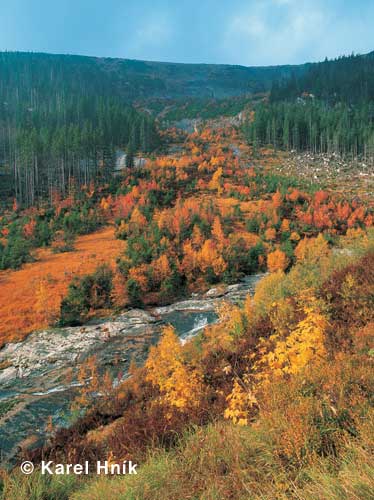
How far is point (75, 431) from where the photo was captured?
1313 cm

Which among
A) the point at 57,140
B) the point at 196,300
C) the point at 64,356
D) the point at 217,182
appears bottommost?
the point at 64,356

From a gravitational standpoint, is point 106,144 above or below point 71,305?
above

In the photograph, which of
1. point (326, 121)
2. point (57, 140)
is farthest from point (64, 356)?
point (326, 121)

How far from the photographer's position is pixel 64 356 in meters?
24.6

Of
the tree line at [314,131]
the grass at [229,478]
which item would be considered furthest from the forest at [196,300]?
the tree line at [314,131]

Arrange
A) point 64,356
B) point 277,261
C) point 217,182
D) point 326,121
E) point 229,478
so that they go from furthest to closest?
1. point 326,121
2. point 217,182
3. point 277,261
4. point 64,356
5. point 229,478

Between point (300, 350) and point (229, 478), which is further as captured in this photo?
point (300, 350)

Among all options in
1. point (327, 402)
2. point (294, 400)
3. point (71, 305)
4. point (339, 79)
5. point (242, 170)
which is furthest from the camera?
point (339, 79)

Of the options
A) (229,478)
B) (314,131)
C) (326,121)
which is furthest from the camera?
(326,121)

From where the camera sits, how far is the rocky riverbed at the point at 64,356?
55.9ft

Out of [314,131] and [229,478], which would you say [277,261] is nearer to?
[229,478]

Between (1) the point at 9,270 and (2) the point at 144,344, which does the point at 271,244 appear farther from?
(1) the point at 9,270

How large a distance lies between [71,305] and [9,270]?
15375 mm

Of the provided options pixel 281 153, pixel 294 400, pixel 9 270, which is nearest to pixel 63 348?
pixel 9 270
